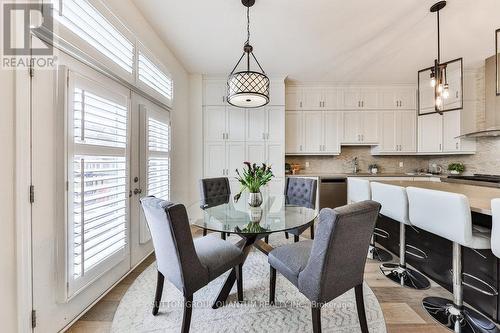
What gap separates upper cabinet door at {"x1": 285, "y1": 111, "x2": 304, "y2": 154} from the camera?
456 cm

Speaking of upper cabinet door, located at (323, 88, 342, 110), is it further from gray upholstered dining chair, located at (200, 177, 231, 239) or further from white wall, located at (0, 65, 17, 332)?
white wall, located at (0, 65, 17, 332)

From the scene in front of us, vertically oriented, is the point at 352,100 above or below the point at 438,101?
above

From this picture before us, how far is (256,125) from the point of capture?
4.22m

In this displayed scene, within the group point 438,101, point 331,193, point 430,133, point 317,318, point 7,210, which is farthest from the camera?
point 430,133

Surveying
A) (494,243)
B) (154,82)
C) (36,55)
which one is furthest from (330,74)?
(36,55)

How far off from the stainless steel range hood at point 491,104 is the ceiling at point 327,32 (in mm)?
239

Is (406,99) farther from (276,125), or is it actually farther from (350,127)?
(276,125)

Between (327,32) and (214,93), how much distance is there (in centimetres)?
227

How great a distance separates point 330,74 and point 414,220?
315 cm

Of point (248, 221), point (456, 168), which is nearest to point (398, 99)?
point (456, 168)

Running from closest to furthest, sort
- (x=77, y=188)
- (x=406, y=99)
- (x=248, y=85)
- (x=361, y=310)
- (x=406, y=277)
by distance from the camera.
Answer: (x=361, y=310) < (x=77, y=188) < (x=248, y=85) < (x=406, y=277) < (x=406, y=99)

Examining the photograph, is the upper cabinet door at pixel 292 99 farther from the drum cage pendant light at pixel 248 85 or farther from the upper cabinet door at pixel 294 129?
the drum cage pendant light at pixel 248 85

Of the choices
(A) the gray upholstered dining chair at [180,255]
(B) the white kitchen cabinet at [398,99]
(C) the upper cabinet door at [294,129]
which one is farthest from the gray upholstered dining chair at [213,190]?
(B) the white kitchen cabinet at [398,99]

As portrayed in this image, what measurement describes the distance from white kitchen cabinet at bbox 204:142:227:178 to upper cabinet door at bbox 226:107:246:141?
0.25m
